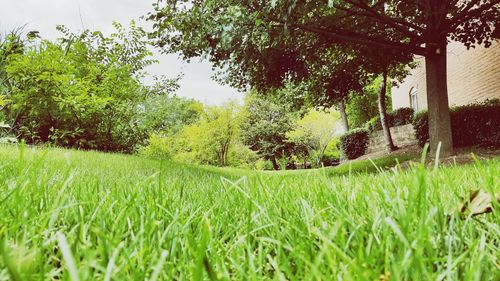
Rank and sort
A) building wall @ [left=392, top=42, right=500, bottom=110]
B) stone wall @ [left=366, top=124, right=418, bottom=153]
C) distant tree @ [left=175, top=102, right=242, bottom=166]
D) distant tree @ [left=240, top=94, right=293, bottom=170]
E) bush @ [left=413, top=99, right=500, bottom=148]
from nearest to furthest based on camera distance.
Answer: bush @ [left=413, top=99, right=500, bottom=148] → building wall @ [left=392, top=42, right=500, bottom=110] → stone wall @ [left=366, top=124, right=418, bottom=153] → distant tree @ [left=175, top=102, right=242, bottom=166] → distant tree @ [left=240, top=94, right=293, bottom=170]

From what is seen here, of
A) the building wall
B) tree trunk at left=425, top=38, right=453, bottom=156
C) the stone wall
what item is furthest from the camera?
the stone wall

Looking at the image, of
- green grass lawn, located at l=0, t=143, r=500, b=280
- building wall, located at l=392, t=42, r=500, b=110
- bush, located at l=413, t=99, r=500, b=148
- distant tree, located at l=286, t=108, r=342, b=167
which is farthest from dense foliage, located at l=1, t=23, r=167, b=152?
distant tree, located at l=286, t=108, r=342, b=167

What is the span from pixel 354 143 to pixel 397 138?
3.74 metres

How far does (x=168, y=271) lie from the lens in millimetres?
641

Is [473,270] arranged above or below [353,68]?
below

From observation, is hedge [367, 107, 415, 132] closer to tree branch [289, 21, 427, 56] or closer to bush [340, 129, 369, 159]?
bush [340, 129, 369, 159]

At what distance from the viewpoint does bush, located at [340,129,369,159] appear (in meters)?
23.6

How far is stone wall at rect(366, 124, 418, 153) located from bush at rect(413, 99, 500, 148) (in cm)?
474

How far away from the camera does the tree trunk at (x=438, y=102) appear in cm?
938

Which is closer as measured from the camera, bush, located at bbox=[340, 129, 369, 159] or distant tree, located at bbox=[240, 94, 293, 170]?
bush, located at bbox=[340, 129, 369, 159]

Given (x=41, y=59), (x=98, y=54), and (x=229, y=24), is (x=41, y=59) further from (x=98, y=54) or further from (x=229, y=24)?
(x=229, y=24)

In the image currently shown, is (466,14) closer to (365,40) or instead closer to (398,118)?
(365,40)

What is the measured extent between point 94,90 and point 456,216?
11.1 meters

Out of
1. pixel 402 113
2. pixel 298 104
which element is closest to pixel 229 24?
pixel 298 104
